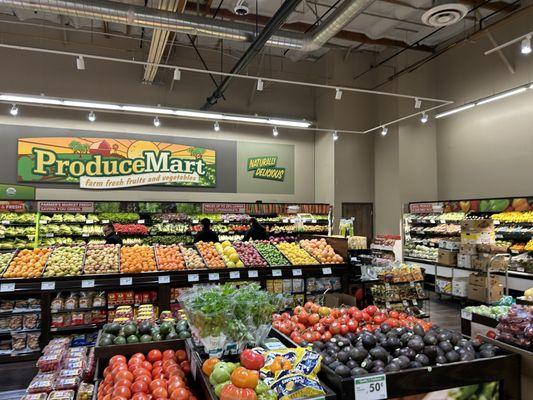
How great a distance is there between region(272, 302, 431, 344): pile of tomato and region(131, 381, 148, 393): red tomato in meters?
1.02

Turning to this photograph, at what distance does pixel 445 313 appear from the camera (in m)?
7.81

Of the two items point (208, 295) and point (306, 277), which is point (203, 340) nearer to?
point (208, 295)

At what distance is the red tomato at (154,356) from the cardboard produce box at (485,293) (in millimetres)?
6392

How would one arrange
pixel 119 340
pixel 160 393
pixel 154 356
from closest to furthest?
pixel 160 393
pixel 154 356
pixel 119 340

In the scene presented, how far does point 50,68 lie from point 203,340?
10565mm

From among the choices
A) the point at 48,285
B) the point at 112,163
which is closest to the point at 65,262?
the point at 48,285

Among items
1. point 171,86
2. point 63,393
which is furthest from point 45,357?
point 171,86

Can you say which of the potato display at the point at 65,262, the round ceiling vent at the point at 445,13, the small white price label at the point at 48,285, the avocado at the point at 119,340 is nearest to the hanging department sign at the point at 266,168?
the round ceiling vent at the point at 445,13

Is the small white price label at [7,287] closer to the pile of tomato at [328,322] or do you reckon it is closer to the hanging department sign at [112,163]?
the pile of tomato at [328,322]

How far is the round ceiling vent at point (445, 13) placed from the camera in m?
5.43

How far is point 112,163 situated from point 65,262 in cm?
625

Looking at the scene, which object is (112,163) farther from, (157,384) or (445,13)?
(157,384)

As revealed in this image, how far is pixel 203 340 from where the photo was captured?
7.37ft

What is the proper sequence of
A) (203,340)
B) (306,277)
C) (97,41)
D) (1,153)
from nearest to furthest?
(203,340)
(306,277)
(1,153)
(97,41)
